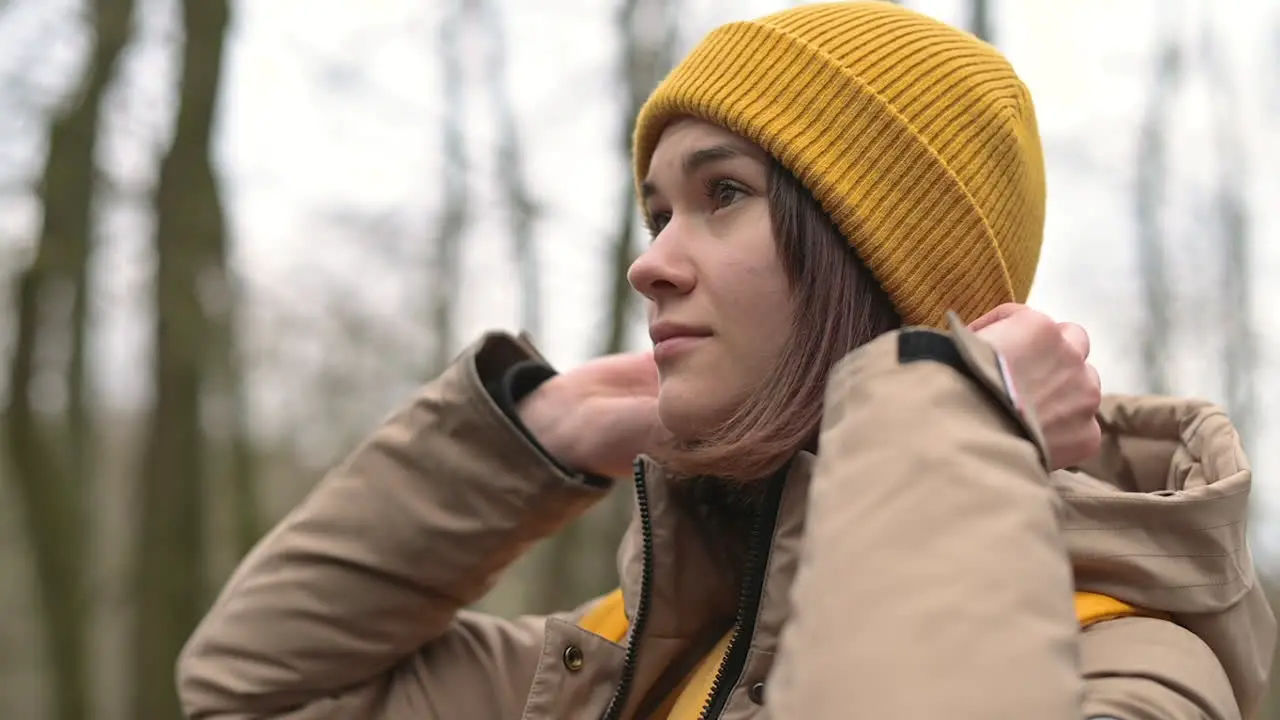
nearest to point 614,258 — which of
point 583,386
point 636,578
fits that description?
point 583,386

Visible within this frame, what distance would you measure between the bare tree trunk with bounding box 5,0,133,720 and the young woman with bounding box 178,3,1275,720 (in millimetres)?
4470

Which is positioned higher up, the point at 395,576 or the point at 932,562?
the point at 932,562

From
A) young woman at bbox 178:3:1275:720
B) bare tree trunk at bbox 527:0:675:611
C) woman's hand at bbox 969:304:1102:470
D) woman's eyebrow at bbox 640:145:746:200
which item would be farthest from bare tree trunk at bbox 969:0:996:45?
woman's hand at bbox 969:304:1102:470

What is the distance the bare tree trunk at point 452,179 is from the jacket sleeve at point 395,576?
7.16 metres

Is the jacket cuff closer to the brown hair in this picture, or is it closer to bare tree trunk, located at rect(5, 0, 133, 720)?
the brown hair

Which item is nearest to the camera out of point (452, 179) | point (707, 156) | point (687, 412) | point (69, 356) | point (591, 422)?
point (687, 412)

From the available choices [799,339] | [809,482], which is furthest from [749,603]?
[799,339]

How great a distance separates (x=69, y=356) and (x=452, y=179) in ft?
12.7

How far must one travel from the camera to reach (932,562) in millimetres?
975

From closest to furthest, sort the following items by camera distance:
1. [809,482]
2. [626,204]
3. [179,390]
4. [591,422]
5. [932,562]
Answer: [932,562], [809,482], [591,422], [179,390], [626,204]

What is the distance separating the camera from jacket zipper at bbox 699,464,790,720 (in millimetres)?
1528

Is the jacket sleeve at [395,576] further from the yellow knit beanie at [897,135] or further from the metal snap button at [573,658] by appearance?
the yellow knit beanie at [897,135]

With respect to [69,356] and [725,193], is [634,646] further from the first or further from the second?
[69,356]

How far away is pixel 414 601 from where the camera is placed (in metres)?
2.05
